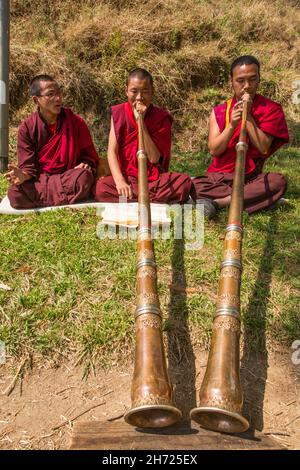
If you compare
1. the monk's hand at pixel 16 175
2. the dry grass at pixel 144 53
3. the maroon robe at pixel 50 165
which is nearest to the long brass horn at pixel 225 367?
the maroon robe at pixel 50 165

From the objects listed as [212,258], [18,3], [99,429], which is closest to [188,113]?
[18,3]

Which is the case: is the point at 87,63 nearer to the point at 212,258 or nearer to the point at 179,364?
the point at 212,258

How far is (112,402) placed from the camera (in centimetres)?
250

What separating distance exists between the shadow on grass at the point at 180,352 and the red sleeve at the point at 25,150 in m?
2.01

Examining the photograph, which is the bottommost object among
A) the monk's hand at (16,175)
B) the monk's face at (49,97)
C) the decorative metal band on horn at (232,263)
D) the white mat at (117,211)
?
the decorative metal band on horn at (232,263)

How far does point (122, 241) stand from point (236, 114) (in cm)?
153

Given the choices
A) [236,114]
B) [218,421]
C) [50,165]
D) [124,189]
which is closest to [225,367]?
[218,421]

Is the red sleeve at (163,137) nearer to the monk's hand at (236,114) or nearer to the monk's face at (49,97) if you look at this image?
the monk's hand at (236,114)

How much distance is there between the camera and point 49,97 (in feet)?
14.7

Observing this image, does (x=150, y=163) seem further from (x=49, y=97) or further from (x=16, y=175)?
(x=16, y=175)

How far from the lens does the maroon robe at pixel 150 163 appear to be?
15.0 feet

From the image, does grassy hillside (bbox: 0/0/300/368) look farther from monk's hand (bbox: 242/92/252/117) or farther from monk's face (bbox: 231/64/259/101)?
monk's face (bbox: 231/64/259/101)

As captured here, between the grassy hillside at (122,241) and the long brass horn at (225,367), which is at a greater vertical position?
the grassy hillside at (122,241)
